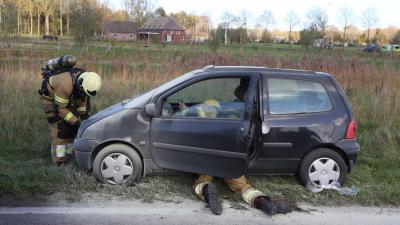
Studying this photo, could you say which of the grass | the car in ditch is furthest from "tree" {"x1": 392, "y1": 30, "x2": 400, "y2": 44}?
the car in ditch

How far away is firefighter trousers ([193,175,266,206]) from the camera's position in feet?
14.6

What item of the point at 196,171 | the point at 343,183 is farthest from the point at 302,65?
the point at 196,171

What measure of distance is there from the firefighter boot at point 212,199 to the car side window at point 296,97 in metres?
1.20

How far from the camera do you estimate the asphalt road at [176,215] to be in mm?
3961

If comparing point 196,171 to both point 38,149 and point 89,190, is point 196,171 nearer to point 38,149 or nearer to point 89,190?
point 89,190

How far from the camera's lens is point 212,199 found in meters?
4.28

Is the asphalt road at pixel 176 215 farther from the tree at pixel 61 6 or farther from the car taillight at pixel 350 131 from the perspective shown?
the tree at pixel 61 6

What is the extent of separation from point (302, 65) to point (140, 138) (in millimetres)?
9091

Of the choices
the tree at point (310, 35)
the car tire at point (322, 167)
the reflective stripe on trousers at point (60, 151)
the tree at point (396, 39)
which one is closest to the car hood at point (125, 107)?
the reflective stripe on trousers at point (60, 151)

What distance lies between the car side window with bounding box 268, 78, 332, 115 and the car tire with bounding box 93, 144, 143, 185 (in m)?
1.75

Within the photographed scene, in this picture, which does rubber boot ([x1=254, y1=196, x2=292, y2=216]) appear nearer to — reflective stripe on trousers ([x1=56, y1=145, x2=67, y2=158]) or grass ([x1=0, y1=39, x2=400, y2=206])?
grass ([x1=0, y1=39, x2=400, y2=206])

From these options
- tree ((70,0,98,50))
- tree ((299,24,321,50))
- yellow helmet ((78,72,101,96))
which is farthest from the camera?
tree ((299,24,321,50))

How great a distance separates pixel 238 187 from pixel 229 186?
14 centimetres

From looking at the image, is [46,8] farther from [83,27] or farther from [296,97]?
[296,97]
